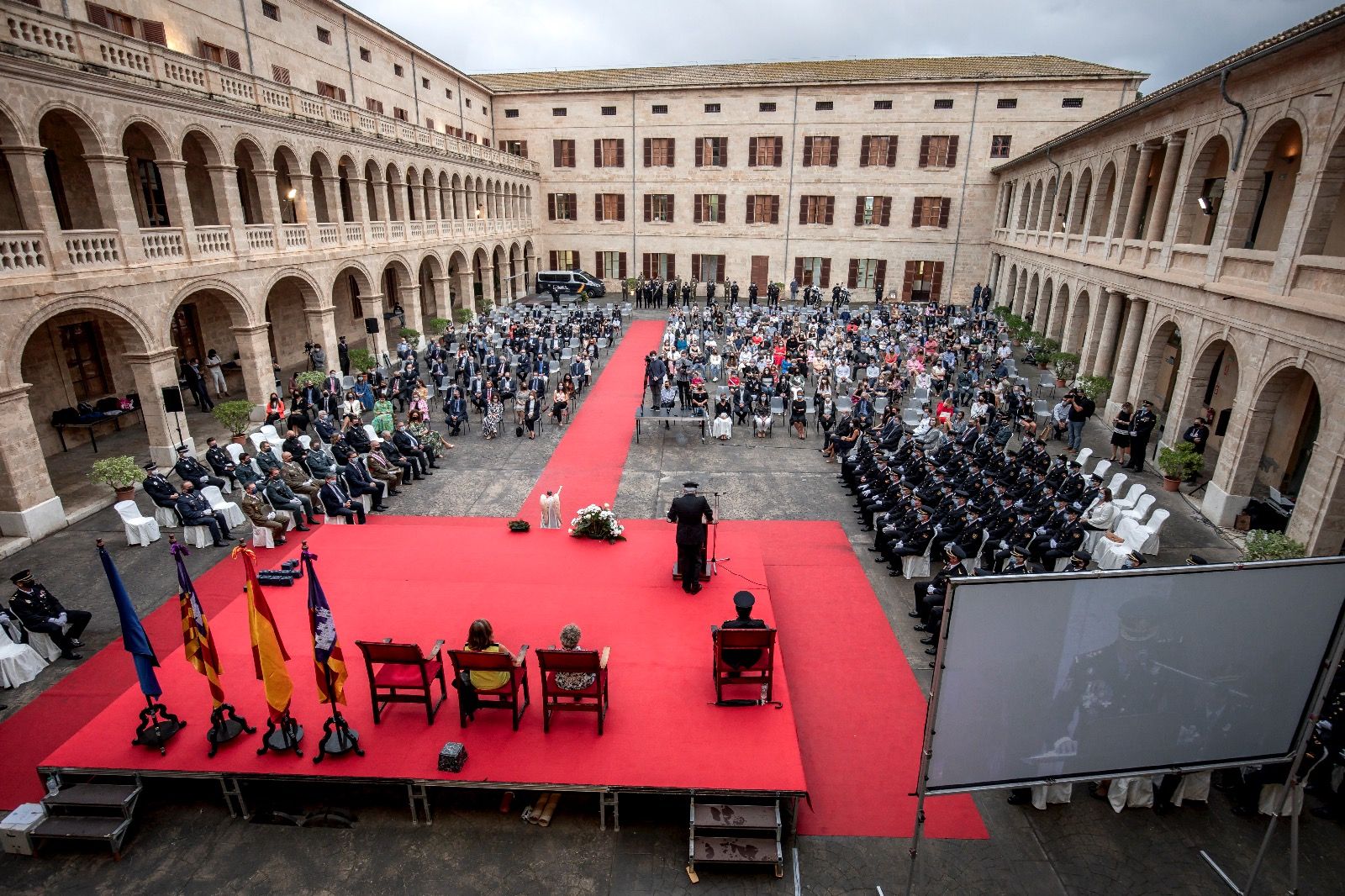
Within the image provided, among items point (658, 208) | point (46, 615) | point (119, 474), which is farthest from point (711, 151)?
point (46, 615)

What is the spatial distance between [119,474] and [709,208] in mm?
37750

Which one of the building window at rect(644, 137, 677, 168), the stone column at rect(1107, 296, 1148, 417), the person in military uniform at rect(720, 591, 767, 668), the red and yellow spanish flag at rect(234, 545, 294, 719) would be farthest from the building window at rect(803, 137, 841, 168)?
the red and yellow spanish flag at rect(234, 545, 294, 719)

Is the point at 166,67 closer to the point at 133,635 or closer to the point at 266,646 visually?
the point at 133,635

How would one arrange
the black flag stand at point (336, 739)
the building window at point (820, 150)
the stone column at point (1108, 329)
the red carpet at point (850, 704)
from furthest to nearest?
the building window at point (820, 150)
the stone column at point (1108, 329)
the red carpet at point (850, 704)
the black flag stand at point (336, 739)

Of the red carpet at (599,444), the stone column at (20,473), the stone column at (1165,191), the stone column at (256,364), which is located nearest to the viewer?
the stone column at (20,473)

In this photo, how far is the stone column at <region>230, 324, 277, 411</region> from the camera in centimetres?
1944

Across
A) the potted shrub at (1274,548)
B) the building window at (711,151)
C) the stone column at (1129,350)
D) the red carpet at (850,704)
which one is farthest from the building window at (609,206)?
the potted shrub at (1274,548)

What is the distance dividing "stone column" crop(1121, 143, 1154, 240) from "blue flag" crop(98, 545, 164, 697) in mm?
25578

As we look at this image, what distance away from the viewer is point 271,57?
2467cm

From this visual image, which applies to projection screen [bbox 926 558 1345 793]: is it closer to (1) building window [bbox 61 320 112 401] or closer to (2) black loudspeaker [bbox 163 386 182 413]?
(2) black loudspeaker [bbox 163 386 182 413]

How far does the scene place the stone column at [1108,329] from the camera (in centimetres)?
2177

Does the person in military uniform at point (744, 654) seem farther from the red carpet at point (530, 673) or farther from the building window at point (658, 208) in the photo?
the building window at point (658, 208)

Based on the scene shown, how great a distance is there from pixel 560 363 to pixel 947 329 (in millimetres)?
16826

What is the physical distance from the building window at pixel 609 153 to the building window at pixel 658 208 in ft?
9.24
